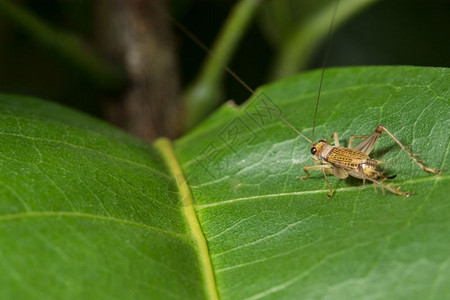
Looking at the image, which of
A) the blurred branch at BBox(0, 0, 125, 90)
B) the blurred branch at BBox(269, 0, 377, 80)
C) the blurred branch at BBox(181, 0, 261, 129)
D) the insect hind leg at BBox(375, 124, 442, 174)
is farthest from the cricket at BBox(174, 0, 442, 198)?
the blurred branch at BBox(0, 0, 125, 90)

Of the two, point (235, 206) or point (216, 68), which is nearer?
point (235, 206)

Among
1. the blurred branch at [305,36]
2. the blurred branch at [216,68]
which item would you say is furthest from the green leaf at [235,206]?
the blurred branch at [305,36]

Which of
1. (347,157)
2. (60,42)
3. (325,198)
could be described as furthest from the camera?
(60,42)

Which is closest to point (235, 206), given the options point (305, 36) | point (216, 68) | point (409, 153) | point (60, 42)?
point (409, 153)

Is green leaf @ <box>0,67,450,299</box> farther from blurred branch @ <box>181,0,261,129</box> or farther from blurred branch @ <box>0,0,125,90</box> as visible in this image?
blurred branch @ <box>181,0,261,129</box>

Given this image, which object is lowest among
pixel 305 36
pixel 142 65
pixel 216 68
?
pixel 216 68

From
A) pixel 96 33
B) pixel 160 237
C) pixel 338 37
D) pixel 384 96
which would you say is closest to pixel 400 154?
pixel 384 96

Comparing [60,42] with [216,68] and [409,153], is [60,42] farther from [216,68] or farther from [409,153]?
[409,153]
